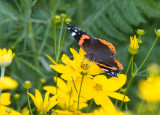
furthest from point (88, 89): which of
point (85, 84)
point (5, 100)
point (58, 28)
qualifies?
point (58, 28)

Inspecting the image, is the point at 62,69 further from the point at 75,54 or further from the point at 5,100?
the point at 5,100

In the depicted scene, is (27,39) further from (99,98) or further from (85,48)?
(99,98)

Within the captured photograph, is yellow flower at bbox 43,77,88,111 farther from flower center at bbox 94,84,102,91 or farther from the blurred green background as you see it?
the blurred green background

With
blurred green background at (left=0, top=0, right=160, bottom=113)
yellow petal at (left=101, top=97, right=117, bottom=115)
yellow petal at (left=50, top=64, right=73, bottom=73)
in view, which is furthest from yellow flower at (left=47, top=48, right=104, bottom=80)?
blurred green background at (left=0, top=0, right=160, bottom=113)

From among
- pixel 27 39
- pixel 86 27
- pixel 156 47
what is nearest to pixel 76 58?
pixel 27 39

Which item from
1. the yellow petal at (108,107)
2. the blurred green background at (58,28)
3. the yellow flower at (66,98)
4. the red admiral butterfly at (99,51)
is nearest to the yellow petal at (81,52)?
the red admiral butterfly at (99,51)
